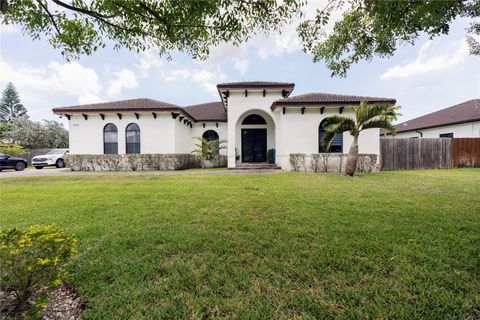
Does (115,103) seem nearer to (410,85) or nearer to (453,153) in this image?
(410,85)

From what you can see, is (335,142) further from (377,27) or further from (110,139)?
(110,139)

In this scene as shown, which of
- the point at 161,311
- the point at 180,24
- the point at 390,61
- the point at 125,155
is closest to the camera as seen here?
the point at 161,311

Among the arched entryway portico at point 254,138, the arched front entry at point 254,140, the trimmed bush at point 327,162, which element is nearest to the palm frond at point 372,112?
the trimmed bush at point 327,162

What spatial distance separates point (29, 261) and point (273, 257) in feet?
8.19

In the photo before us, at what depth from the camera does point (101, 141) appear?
49.7ft

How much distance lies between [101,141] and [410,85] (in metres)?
20.1

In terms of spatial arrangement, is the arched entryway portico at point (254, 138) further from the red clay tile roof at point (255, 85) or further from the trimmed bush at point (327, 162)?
the trimmed bush at point (327, 162)

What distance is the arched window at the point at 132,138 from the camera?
599 inches

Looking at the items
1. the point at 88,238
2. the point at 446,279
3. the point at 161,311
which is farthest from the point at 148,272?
the point at 446,279

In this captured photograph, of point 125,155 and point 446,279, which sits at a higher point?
point 125,155

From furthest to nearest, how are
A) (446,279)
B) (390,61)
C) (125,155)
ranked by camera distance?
(125,155), (390,61), (446,279)

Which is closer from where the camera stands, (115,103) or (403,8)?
(403,8)

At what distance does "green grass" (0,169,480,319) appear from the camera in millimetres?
1971

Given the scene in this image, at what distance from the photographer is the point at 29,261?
1870mm
